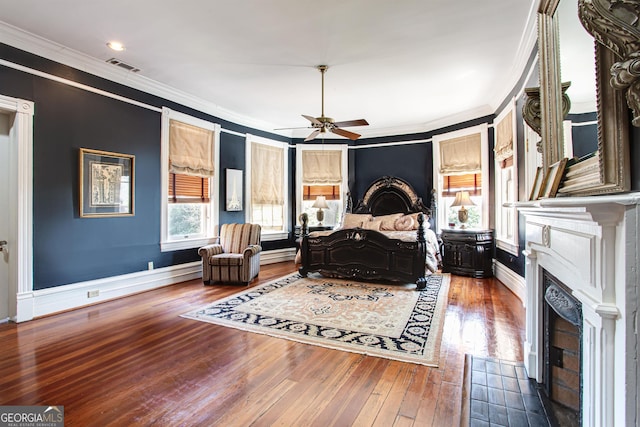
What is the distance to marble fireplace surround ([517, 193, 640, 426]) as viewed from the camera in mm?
1012

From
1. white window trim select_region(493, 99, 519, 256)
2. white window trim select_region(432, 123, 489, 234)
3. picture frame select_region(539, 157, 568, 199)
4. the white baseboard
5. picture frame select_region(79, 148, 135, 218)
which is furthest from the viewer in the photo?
white window trim select_region(432, 123, 489, 234)

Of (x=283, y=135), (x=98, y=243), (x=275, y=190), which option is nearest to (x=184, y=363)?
(x=98, y=243)

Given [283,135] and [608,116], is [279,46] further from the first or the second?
[283,135]

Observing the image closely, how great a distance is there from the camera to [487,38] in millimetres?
3406

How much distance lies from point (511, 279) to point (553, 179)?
3178 millimetres

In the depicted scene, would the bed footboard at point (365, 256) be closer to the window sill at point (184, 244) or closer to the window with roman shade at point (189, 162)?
the window sill at point (184, 244)

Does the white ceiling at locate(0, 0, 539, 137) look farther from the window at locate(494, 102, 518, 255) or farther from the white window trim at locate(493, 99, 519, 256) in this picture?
the window at locate(494, 102, 518, 255)

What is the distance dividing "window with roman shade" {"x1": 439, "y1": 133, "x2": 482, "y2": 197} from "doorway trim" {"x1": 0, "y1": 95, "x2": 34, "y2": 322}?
21.0 ft

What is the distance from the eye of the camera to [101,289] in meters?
4.12

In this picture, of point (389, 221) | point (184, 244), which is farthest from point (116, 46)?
point (389, 221)

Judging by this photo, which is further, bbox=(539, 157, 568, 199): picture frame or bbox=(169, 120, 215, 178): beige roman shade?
bbox=(169, 120, 215, 178): beige roman shade

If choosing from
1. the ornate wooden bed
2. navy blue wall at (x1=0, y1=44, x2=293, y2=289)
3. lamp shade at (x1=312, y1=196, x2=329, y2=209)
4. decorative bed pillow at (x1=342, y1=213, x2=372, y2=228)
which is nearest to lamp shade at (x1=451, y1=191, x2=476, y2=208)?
the ornate wooden bed

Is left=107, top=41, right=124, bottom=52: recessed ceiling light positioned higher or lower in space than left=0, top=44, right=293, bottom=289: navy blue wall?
higher

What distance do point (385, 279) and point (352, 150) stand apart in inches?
148
